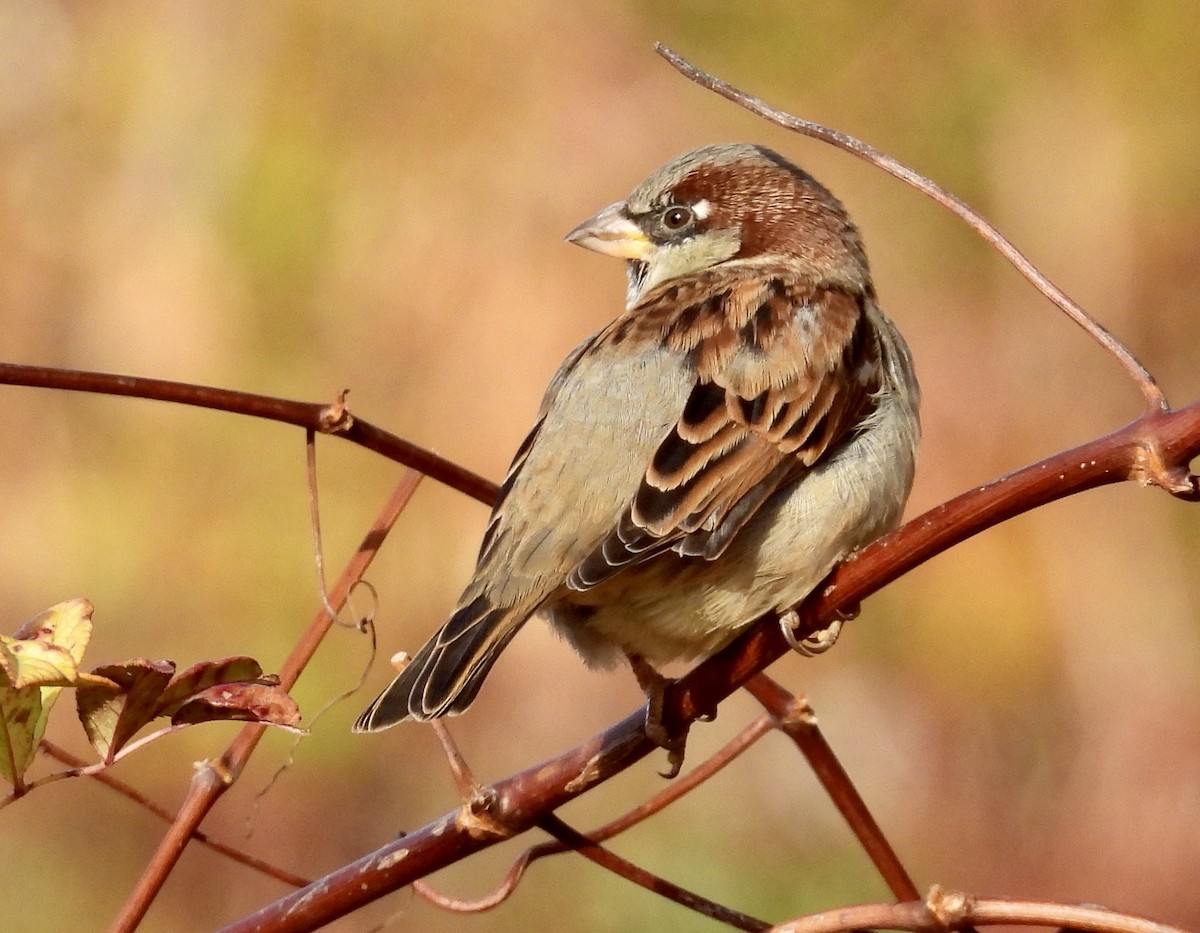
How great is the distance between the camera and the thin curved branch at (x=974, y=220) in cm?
141

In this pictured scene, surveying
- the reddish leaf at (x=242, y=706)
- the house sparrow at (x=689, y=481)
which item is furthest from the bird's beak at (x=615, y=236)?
the reddish leaf at (x=242, y=706)

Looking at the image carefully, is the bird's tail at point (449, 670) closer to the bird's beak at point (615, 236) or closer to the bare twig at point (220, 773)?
the bare twig at point (220, 773)

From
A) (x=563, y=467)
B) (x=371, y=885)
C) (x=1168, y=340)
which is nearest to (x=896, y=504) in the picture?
(x=563, y=467)

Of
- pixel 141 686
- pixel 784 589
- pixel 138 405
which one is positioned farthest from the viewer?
pixel 138 405

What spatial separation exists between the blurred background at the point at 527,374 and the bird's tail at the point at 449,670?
6.96 ft

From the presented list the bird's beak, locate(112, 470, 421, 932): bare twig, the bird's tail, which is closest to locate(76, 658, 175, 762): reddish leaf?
locate(112, 470, 421, 932): bare twig

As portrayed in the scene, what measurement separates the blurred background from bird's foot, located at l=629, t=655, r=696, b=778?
1.89 meters

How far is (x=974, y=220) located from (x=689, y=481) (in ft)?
2.78

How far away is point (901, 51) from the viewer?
17.3 feet

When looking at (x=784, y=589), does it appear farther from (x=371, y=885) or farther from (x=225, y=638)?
(x=225, y=638)

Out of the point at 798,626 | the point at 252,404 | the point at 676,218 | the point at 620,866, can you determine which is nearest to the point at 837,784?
the point at 620,866

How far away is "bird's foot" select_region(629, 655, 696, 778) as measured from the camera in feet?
5.86

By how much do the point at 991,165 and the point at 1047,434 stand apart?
85 cm

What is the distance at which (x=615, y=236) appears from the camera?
10.5ft
